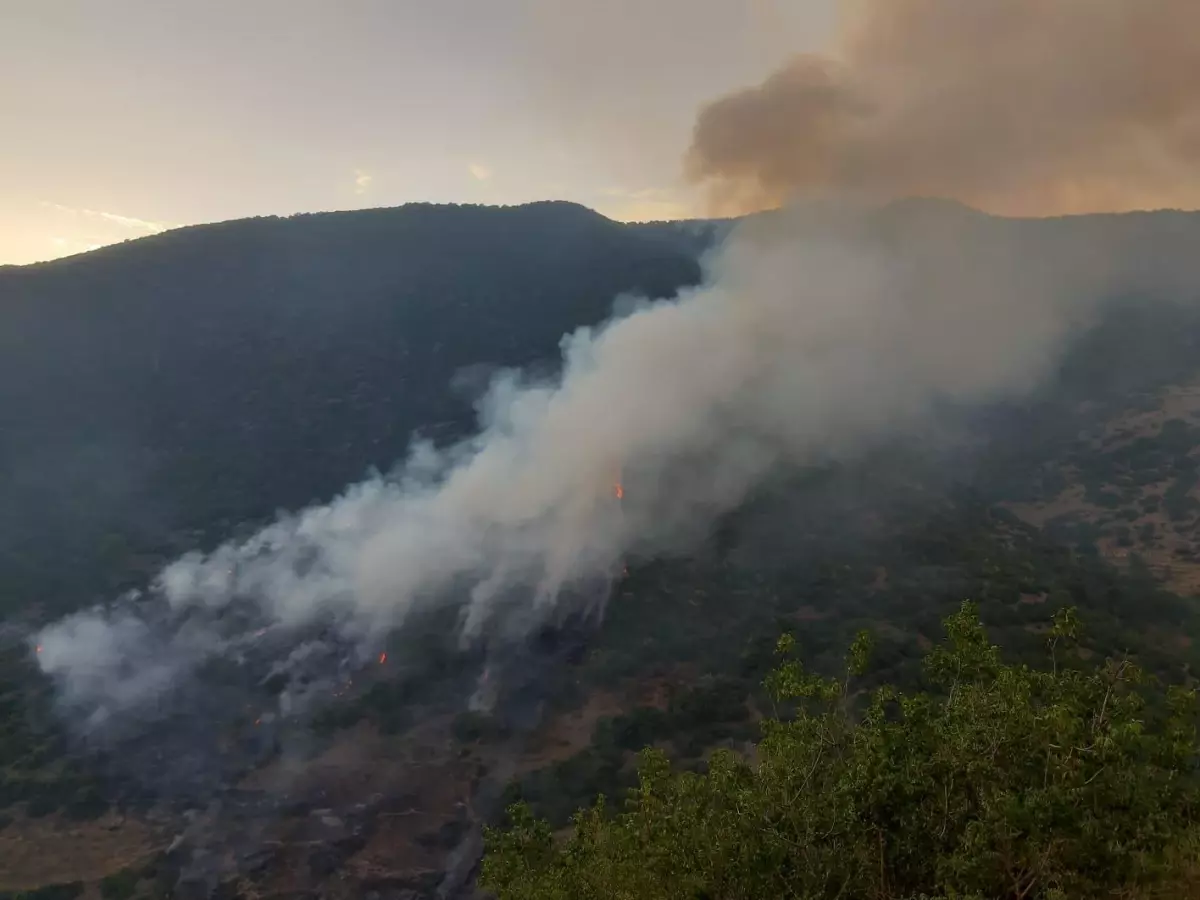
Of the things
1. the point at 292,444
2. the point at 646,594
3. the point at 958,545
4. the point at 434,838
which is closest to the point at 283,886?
the point at 434,838

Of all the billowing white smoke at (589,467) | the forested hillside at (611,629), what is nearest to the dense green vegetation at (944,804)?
the forested hillside at (611,629)

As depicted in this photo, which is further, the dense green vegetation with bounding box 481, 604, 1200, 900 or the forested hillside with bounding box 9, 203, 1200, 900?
the forested hillside with bounding box 9, 203, 1200, 900

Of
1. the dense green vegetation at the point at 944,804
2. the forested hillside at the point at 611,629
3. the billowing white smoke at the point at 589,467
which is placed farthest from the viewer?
the billowing white smoke at the point at 589,467

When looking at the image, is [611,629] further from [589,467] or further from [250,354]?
[250,354]

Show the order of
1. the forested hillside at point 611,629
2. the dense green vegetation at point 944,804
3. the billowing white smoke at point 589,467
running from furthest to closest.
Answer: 1. the billowing white smoke at point 589,467
2. the forested hillside at point 611,629
3. the dense green vegetation at point 944,804

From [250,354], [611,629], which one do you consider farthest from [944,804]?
[250,354]

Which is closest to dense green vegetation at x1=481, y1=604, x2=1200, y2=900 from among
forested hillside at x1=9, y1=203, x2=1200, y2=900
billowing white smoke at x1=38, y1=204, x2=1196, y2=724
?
forested hillside at x1=9, y1=203, x2=1200, y2=900

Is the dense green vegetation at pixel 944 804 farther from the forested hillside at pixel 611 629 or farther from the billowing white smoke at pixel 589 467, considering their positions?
the billowing white smoke at pixel 589 467

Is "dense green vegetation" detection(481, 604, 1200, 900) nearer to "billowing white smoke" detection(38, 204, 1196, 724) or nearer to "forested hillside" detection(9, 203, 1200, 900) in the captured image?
"forested hillside" detection(9, 203, 1200, 900)

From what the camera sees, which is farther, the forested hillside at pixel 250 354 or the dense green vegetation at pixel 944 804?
the forested hillside at pixel 250 354

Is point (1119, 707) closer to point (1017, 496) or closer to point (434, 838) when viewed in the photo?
point (434, 838)

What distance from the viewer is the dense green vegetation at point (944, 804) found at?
25.1 feet

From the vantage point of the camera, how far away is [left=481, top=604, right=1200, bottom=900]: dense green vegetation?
7641 mm

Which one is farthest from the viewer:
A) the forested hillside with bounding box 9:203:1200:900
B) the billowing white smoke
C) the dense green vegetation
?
the billowing white smoke
